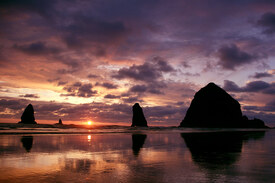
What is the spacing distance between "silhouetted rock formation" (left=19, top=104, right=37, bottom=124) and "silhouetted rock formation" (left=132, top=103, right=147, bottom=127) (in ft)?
242

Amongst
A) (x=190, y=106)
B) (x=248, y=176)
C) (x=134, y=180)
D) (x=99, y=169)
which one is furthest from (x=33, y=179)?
(x=190, y=106)

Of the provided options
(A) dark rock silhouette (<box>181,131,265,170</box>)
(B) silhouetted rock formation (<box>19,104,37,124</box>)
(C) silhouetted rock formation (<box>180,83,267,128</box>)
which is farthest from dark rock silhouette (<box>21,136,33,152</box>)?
(B) silhouetted rock formation (<box>19,104,37,124</box>)

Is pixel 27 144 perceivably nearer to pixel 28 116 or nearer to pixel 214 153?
pixel 214 153

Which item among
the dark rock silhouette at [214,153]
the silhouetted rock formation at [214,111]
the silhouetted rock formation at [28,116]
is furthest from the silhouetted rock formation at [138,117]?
the dark rock silhouette at [214,153]

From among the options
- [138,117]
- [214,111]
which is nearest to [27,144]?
[214,111]

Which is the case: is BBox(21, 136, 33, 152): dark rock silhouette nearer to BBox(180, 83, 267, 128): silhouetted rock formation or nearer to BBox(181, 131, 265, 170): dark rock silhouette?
BBox(181, 131, 265, 170): dark rock silhouette

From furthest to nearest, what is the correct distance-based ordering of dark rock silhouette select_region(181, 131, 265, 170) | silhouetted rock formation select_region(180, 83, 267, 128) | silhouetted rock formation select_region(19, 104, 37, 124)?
silhouetted rock formation select_region(19, 104, 37, 124) < silhouetted rock formation select_region(180, 83, 267, 128) < dark rock silhouette select_region(181, 131, 265, 170)

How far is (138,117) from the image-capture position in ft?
543

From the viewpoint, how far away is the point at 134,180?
283 inches

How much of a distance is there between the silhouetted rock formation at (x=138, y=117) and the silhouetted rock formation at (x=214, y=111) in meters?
30.8

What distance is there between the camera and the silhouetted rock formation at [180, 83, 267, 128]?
139250mm

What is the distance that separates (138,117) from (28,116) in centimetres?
7991

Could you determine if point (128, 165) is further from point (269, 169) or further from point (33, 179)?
point (269, 169)

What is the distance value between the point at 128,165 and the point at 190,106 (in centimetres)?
15406
